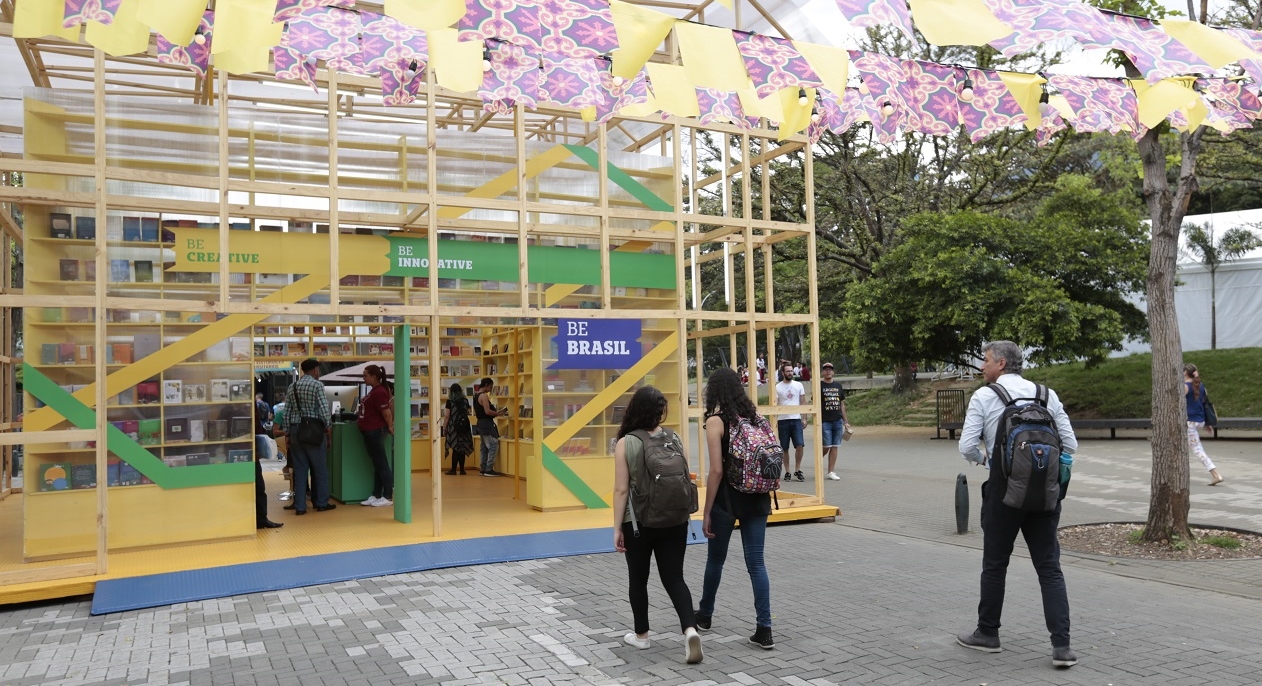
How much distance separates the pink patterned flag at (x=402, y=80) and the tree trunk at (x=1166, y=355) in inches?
259

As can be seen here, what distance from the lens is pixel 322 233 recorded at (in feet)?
29.6

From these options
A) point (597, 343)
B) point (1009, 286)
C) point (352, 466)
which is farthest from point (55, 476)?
point (1009, 286)

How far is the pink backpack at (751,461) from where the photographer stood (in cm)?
537

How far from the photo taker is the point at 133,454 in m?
8.23

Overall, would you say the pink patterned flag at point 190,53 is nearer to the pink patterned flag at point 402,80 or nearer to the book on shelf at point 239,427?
the pink patterned flag at point 402,80

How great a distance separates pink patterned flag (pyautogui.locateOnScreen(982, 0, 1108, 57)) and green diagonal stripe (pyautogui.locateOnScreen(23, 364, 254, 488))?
735 centimetres

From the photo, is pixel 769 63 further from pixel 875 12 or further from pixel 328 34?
pixel 328 34

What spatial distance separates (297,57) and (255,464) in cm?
448

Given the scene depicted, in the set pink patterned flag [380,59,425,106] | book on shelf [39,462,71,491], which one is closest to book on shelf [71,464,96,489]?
book on shelf [39,462,71,491]

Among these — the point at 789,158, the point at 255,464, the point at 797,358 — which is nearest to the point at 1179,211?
the point at 255,464

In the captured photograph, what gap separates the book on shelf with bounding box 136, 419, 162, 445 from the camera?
27.3 ft

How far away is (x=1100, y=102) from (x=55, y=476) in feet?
30.0

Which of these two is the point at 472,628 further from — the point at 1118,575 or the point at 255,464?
the point at 1118,575

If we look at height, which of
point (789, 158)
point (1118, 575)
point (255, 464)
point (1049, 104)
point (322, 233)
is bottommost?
point (1118, 575)
